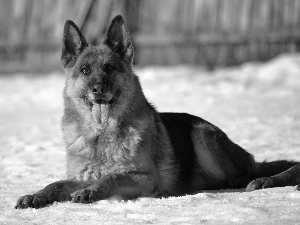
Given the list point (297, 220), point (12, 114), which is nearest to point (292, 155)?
point (297, 220)

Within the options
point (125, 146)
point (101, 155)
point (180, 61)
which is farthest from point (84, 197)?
point (180, 61)

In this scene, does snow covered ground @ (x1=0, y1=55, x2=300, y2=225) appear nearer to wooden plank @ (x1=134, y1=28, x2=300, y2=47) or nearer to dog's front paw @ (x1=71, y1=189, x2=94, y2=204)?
dog's front paw @ (x1=71, y1=189, x2=94, y2=204)

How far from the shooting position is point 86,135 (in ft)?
17.2

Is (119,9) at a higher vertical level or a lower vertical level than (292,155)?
higher

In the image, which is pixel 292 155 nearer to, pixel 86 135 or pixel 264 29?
pixel 86 135

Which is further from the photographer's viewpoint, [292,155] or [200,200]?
[292,155]

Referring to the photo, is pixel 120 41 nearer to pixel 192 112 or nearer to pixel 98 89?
pixel 98 89

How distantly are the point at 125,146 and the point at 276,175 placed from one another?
1312 mm

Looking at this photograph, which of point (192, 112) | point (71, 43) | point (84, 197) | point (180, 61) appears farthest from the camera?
point (180, 61)

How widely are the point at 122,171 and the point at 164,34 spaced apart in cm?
1116

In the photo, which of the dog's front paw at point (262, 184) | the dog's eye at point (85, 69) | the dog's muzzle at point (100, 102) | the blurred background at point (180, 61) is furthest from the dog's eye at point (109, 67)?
the blurred background at point (180, 61)

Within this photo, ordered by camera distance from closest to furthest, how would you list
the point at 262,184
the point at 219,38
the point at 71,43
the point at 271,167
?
the point at 262,184, the point at 71,43, the point at 271,167, the point at 219,38

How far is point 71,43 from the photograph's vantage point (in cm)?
557

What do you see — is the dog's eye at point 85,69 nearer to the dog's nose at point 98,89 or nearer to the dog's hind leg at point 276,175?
the dog's nose at point 98,89
